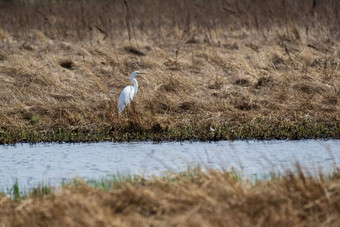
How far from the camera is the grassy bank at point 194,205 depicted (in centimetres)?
472

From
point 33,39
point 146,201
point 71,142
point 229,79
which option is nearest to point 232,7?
point 33,39

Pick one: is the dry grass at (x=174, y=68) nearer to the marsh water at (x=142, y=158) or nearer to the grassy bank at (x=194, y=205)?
the marsh water at (x=142, y=158)

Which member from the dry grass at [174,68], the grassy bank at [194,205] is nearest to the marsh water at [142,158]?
the dry grass at [174,68]

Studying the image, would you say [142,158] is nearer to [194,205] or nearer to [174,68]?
[194,205]

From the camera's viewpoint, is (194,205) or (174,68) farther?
(174,68)

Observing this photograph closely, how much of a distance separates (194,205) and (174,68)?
31.1 ft

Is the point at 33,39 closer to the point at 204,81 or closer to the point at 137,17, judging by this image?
the point at 137,17

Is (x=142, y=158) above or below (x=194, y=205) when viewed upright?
below

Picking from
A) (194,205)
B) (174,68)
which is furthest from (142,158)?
(174,68)

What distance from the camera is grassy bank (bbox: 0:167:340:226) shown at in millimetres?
4723

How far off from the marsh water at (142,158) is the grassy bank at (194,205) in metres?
1.72

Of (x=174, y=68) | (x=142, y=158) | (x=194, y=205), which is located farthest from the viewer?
(x=174, y=68)

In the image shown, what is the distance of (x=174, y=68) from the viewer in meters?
14.4

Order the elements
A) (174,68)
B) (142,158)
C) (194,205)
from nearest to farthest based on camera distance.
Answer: (194,205) → (142,158) → (174,68)
